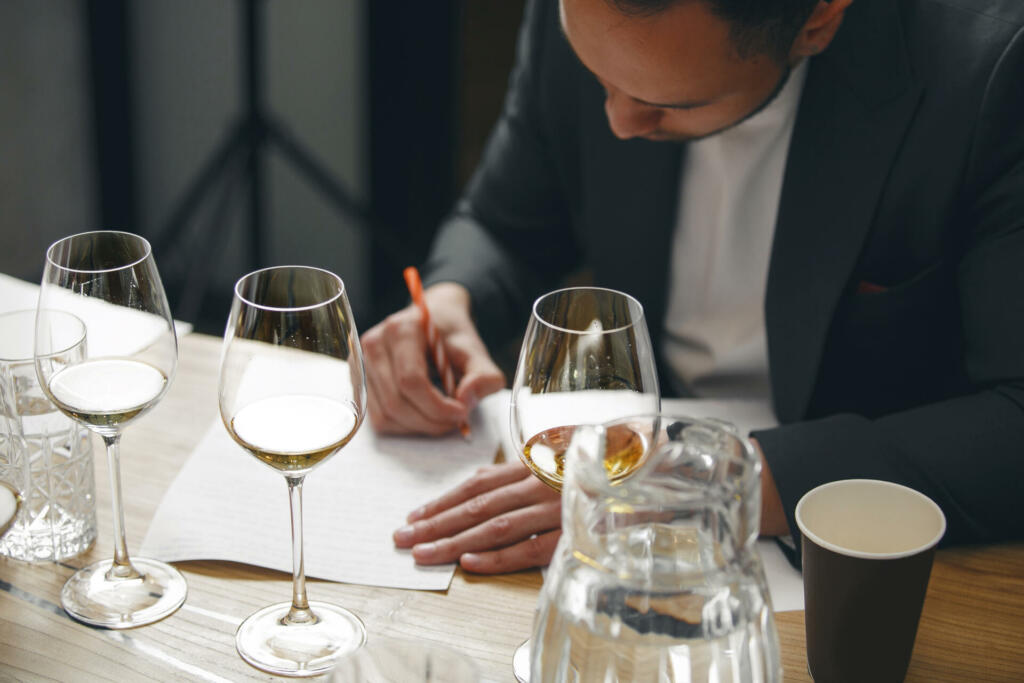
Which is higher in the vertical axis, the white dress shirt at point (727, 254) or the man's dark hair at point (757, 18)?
the man's dark hair at point (757, 18)

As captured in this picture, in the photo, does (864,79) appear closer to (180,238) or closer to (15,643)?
(15,643)

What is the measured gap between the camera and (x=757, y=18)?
99 centimetres

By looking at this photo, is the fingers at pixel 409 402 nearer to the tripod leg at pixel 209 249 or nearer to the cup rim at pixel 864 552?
the cup rim at pixel 864 552

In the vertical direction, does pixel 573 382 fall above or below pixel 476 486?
above

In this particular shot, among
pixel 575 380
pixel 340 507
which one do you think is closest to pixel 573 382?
pixel 575 380

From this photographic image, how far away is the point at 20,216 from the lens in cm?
262

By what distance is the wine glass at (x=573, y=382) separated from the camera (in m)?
0.76

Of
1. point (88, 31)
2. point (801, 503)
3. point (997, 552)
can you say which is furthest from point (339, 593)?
point (88, 31)

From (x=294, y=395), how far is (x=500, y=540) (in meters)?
0.22

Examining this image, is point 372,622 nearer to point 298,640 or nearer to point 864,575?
point 298,640

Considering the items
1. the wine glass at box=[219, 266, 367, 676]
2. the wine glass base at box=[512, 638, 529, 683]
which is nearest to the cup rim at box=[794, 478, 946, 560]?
the wine glass base at box=[512, 638, 529, 683]

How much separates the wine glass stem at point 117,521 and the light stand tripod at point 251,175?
1.73 meters

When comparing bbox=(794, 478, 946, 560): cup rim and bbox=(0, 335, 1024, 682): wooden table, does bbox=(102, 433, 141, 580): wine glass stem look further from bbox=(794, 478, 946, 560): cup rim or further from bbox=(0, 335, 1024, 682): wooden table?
bbox=(794, 478, 946, 560): cup rim

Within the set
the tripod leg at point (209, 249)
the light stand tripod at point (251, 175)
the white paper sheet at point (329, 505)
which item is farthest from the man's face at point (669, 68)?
the tripod leg at point (209, 249)
